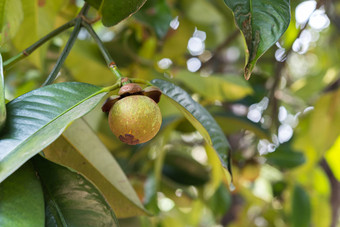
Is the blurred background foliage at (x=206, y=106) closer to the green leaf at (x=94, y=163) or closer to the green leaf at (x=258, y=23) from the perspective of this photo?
the green leaf at (x=94, y=163)

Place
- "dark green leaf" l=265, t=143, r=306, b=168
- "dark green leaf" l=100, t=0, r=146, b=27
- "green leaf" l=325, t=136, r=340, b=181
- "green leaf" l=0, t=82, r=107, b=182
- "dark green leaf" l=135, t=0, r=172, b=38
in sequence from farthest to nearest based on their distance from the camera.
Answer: "green leaf" l=325, t=136, r=340, b=181 < "dark green leaf" l=265, t=143, r=306, b=168 < "dark green leaf" l=135, t=0, r=172, b=38 < "dark green leaf" l=100, t=0, r=146, b=27 < "green leaf" l=0, t=82, r=107, b=182

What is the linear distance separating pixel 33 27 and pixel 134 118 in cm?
54

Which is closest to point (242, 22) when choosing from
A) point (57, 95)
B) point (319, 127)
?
point (57, 95)

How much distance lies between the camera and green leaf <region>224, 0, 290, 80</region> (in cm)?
41

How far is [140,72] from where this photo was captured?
119cm

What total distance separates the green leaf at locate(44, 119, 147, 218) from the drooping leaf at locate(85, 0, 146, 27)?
0.15 meters

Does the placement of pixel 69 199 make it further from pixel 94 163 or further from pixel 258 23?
pixel 258 23

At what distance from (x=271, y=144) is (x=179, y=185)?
313 mm

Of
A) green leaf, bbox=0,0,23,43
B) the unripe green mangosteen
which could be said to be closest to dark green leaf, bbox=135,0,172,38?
green leaf, bbox=0,0,23,43

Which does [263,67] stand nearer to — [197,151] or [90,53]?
[197,151]

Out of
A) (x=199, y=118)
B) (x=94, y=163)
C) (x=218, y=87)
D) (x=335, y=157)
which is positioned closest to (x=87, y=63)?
(x=218, y=87)

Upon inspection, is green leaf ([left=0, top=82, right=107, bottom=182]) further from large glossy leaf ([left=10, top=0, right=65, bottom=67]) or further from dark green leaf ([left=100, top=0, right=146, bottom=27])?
large glossy leaf ([left=10, top=0, right=65, bottom=67])

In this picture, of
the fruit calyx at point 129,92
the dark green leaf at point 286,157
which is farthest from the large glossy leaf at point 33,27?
the dark green leaf at point 286,157

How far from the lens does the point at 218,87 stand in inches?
41.7
